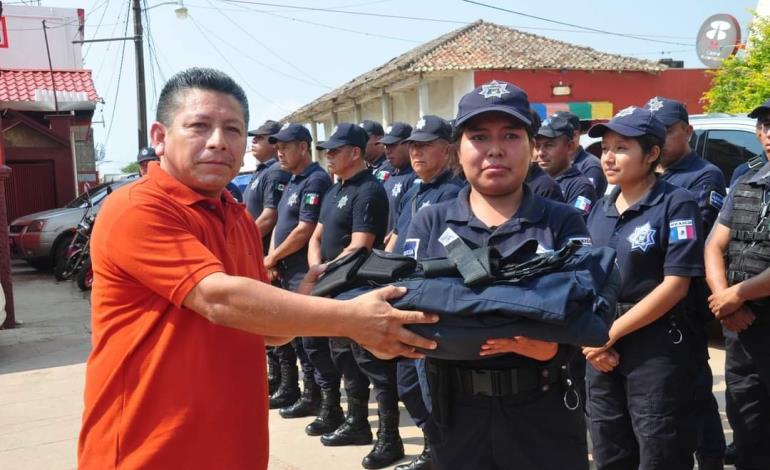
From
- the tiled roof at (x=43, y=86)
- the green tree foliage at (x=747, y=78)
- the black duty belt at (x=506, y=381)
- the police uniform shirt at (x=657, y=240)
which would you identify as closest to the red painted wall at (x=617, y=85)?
the green tree foliage at (x=747, y=78)

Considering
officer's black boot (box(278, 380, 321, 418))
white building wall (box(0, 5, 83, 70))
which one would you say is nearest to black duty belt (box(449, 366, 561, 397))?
officer's black boot (box(278, 380, 321, 418))

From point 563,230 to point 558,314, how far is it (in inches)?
23.5

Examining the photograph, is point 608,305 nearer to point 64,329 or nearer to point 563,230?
point 563,230

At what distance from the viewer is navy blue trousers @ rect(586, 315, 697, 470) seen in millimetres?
3008

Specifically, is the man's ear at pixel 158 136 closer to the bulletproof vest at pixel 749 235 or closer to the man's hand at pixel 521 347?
the man's hand at pixel 521 347

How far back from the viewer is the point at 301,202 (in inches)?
225

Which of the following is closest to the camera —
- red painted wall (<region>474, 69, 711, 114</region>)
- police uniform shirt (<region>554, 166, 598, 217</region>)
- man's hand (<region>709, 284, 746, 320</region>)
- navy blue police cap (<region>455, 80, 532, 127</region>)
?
navy blue police cap (<region>455, 80, 532, 127</region>)

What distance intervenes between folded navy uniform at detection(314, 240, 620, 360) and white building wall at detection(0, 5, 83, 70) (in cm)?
1965

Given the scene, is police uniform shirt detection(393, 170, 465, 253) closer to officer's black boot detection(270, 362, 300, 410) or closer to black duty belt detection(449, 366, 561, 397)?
officer's black boot detection(270, 362, 300, 410)

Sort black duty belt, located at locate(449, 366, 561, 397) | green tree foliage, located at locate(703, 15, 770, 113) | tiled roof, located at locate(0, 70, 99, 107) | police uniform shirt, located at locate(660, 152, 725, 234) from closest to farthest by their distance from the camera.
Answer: black duty belt, located at locate(449, 366, 561, 397) → police uniform shirt, located at locate(660, 152, 725, 234) → green tree foliage, located at locate(703, 15, 770, 113) → tiled roof, located at locate(0, 70, 99, 107)

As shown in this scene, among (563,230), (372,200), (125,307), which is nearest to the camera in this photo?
(125,307)

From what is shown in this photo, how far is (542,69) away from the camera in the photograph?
917 inches

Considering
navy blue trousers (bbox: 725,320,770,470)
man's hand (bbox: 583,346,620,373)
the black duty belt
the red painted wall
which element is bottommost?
navy blue trousers (bbox: 725,320,770,470)

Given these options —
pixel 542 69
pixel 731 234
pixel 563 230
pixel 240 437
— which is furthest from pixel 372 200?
pixel 542 69
